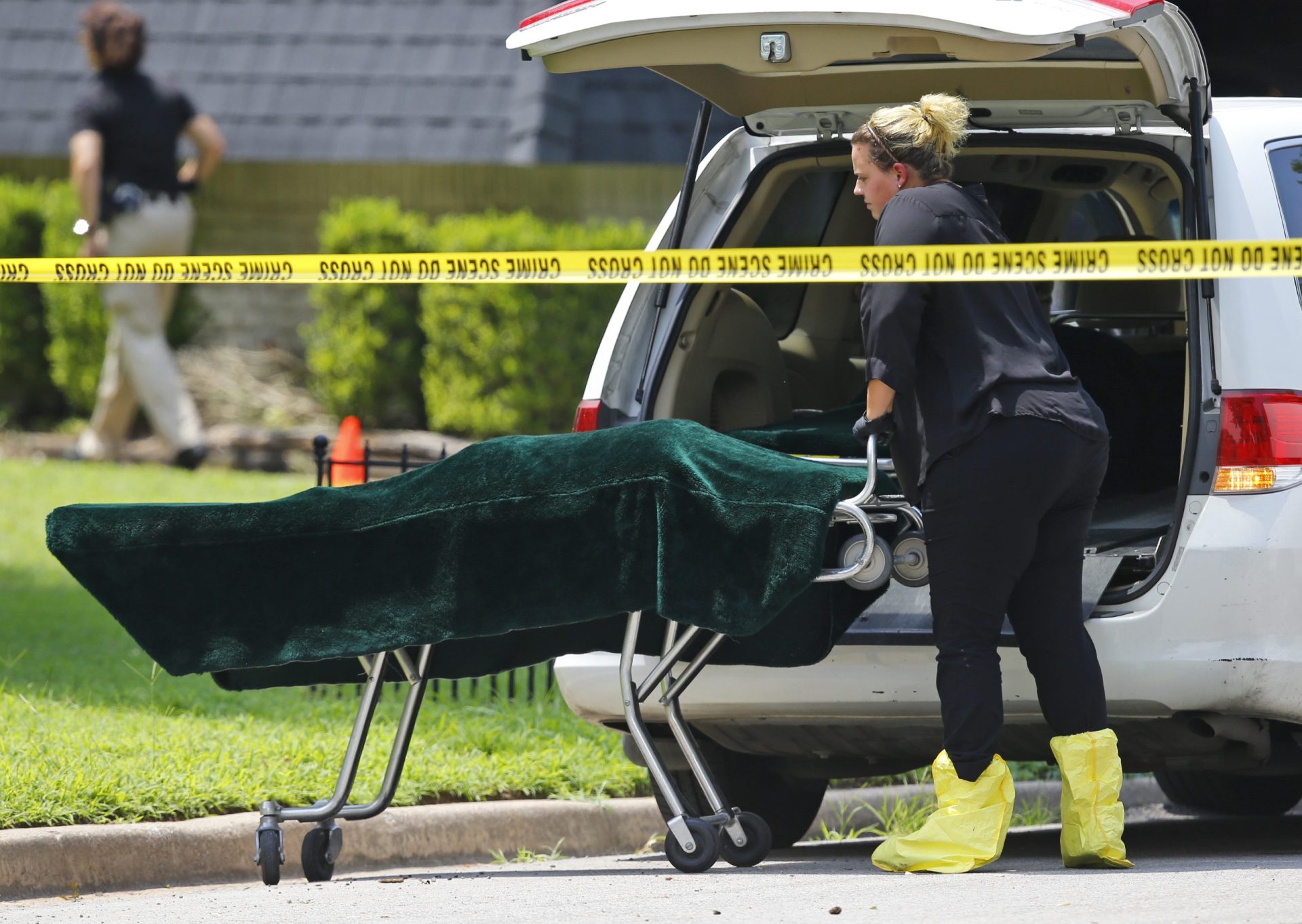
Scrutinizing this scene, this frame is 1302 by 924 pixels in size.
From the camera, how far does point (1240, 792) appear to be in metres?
5.98

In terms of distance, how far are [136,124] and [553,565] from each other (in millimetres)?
7587

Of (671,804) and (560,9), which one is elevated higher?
(560,9)

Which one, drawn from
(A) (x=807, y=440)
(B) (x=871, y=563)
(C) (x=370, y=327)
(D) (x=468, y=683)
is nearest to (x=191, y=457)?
(C) (x=370, y=327)

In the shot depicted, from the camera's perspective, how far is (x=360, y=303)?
Result: 12.6 m

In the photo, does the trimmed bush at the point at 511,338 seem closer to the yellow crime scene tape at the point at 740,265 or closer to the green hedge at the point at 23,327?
the green hedge at the point at 23,327

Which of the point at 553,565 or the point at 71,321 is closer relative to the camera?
the point at 553,565

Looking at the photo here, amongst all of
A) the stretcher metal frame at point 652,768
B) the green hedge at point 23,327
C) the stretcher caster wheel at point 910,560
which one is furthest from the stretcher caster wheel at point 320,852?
the green hedge at point 23,327

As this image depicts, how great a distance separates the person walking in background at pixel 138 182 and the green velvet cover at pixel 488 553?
6.89 metres

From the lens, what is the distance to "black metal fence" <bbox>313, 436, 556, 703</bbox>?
6477 millimetres

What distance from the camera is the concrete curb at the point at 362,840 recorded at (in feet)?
15.7

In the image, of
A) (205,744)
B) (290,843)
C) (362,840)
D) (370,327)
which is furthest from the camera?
(370,327)

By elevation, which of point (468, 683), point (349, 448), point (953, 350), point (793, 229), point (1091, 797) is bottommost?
point (468, 683)

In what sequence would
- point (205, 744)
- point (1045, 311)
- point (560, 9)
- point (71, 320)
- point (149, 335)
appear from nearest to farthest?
point (560, 9) < point (1045, 311) < point (205, 744) < point (149, 335) < point (71, 320)

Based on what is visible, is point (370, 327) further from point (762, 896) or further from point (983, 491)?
point (762, 896)
